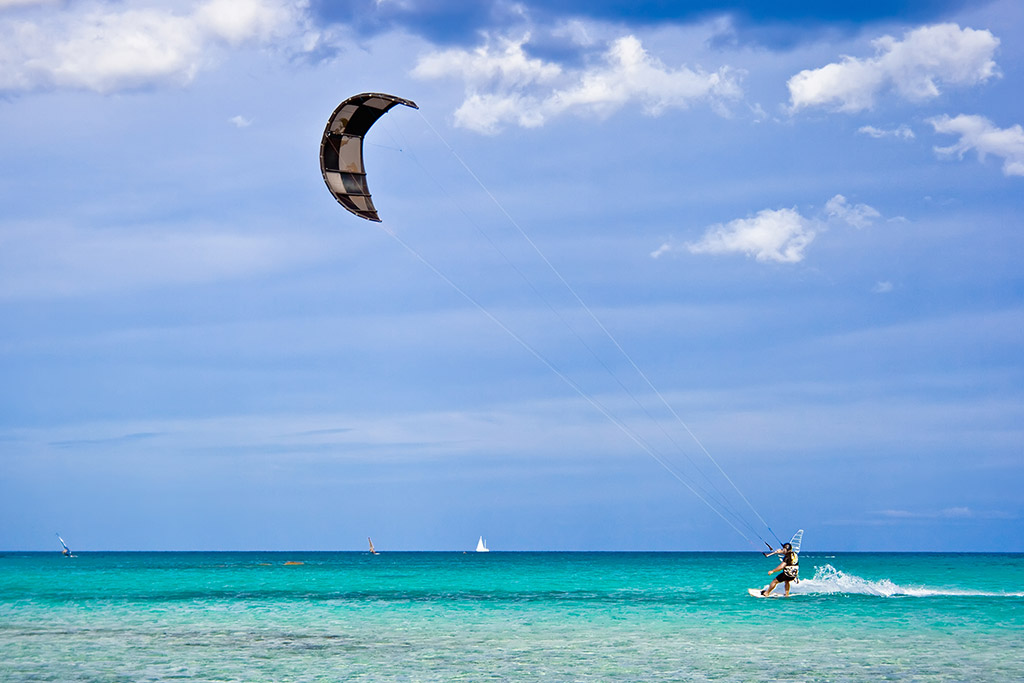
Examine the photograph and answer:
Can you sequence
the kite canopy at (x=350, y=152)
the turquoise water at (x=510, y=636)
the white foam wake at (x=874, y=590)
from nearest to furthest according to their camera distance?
1. the turquoise water at (x=510, y=636)
2. the kite canopy at (x=350, y=152)
3. the white foam wake at (x=874, y=590)

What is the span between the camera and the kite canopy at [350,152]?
64.4 feet

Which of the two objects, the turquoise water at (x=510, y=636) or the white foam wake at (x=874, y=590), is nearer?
the turquoise water at (x=510, y=636)

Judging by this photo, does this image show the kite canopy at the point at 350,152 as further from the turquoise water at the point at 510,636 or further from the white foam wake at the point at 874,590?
the white foam wake at the point at 874,590

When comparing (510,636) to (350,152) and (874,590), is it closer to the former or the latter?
(350,152)

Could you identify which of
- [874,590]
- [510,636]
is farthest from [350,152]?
[874,590]

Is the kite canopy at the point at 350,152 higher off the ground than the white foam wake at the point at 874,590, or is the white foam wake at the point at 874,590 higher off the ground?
the kite canopy at the point at 350,152

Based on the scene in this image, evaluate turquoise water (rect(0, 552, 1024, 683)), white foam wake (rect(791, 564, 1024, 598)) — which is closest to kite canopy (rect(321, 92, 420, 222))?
turquoise water (rect(0, 552, 1024, 683))

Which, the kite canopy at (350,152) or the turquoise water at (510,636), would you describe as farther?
the kite canopy at (350,152)

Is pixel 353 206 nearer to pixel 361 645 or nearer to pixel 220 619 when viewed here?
pixel 361 645

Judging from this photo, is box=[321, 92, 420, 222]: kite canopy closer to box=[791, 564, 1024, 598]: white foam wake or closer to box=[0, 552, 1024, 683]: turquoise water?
box=[0, 552, 1024, 683]: turquoise water

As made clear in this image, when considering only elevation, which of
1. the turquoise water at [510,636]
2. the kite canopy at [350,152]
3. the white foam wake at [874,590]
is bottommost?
the turquoise water at [510,636]

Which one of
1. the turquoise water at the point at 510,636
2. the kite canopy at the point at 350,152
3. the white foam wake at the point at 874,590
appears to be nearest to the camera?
→ the turquoise water at the point at 510,636

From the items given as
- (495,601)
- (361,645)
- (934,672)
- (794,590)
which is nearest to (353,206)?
(361,645)

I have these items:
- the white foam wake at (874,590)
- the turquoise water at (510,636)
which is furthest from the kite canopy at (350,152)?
the white foam wake at (874,590)
